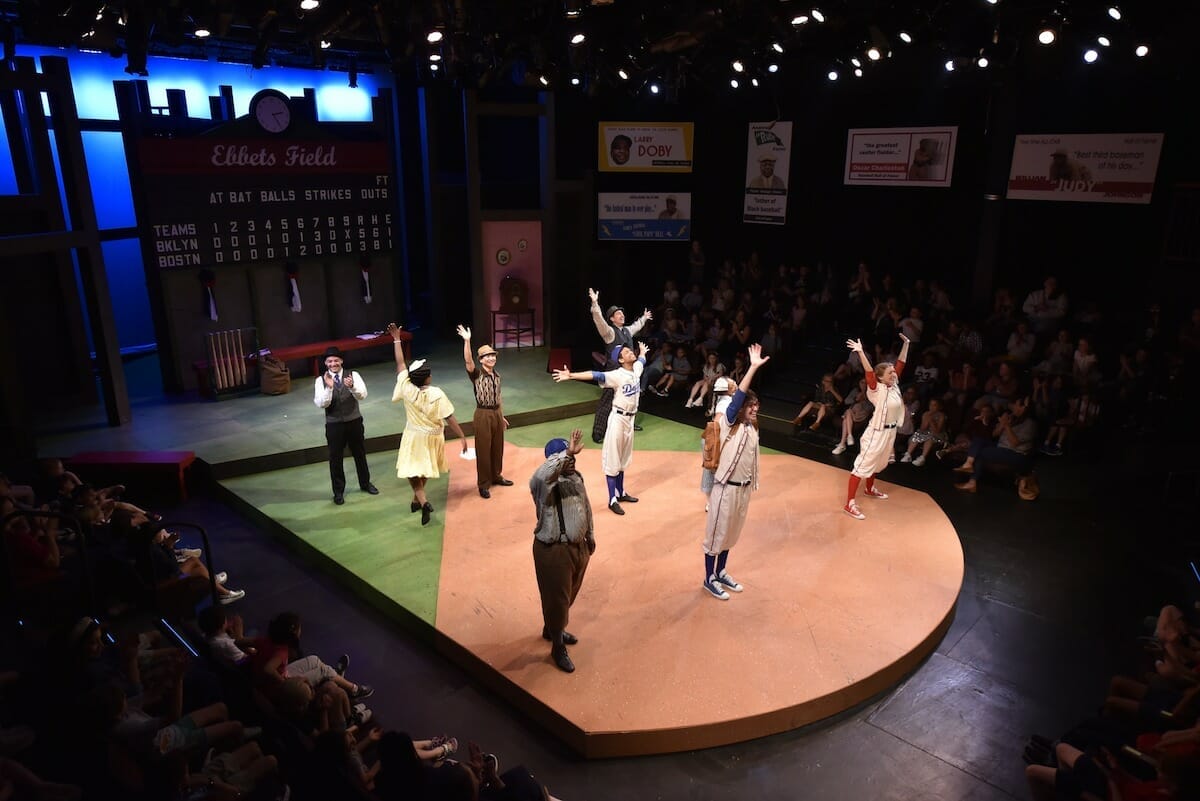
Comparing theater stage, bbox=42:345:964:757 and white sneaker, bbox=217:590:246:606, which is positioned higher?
theater stage, bbox=42:345:964:757

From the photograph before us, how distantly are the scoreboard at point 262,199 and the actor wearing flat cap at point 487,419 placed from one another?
523 cm

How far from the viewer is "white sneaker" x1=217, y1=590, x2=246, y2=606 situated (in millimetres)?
6328

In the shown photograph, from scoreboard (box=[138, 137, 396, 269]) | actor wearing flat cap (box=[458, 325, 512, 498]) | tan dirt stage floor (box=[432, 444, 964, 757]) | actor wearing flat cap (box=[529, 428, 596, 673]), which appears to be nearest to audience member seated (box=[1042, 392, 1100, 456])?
tan dirt stage floor (box=[432, 444, 964, 757])

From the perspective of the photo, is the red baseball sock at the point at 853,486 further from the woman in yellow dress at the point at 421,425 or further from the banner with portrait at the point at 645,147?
the banner with portrait at the point at 645,147

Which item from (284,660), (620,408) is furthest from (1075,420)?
(284,660)

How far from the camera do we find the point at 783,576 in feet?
21.2

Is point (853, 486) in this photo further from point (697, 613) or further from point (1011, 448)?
point (697, 613)

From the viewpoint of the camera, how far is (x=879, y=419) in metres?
7.33

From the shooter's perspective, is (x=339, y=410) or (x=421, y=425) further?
(x=339, y=410)

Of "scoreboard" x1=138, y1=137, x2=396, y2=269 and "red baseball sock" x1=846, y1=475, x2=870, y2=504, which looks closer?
"red baseball sock" x1=846, y1=475, x2=870, y2=504

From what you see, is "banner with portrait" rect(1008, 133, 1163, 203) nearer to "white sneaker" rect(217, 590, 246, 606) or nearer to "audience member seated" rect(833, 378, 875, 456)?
"audience member seated" rect(833, 378, 875, 456)

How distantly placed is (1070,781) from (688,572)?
303 centimetres

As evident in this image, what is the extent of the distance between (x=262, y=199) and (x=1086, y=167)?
10.7 m

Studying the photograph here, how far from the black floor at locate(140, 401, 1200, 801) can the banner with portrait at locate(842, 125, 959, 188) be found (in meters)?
5.15
